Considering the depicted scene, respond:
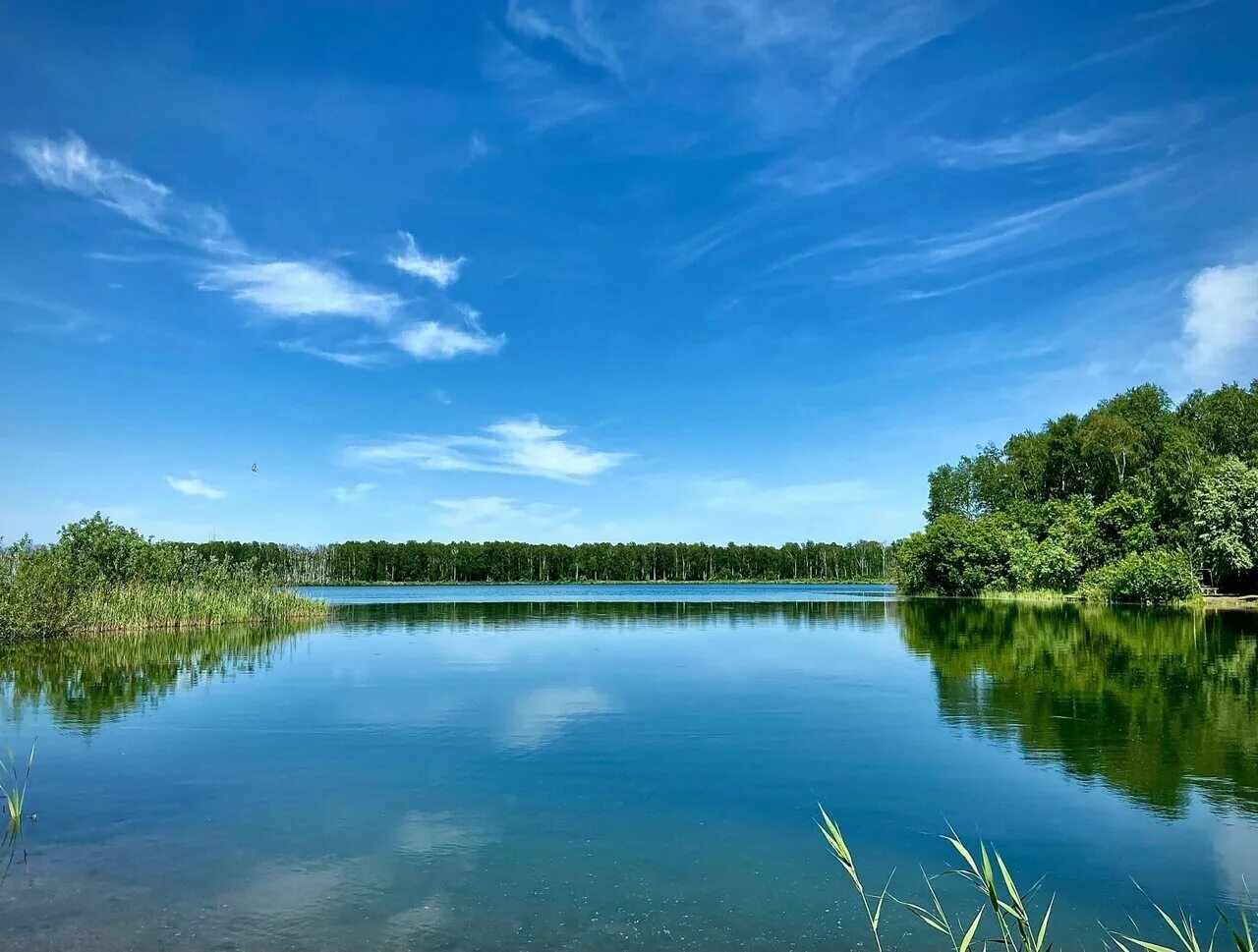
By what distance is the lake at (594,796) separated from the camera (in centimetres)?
725

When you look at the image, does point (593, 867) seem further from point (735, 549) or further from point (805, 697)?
point (735, 549)

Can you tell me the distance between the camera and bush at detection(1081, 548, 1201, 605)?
4966cm

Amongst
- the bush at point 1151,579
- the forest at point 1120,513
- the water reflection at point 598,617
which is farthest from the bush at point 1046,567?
the water reflection at point 598,617

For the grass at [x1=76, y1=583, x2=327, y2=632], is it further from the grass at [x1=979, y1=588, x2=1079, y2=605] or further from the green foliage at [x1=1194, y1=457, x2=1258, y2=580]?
the green foliage at [x1=1194, y1=457, x2=1258, y2=580]

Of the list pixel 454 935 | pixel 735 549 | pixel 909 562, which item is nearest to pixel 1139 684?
pixel 454 935

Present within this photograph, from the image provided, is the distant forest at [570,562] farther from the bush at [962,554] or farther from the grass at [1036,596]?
the grass at [1036,596]

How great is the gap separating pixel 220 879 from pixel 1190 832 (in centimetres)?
1006

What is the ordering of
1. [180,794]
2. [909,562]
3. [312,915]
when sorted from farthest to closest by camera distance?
[909,562], [180,794], [312,915]

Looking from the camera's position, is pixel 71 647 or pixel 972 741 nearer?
pixel 972 741

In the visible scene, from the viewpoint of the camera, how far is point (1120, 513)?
5988 centimetres

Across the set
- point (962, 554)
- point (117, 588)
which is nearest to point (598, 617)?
point (117, 588)

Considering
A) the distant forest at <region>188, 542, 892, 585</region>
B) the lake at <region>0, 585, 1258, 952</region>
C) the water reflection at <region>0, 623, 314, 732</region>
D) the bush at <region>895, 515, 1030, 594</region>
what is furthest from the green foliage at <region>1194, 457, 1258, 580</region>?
the distant forest at <region>188, 542, 892, 585</region>

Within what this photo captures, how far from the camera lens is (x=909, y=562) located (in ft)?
262

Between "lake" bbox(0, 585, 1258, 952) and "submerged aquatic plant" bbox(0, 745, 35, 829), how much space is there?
166 millimetres
